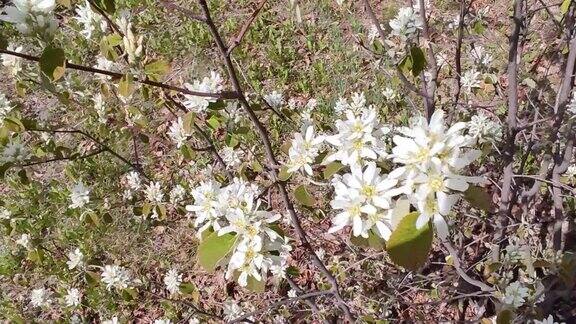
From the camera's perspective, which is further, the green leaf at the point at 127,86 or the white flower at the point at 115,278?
the white flower at the point at 115,278

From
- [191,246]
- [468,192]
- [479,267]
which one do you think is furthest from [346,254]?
[468,192]

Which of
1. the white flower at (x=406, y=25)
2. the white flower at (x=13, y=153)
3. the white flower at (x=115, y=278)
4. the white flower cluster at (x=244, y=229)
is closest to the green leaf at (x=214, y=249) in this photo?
the white flower cluster at (x=244, y=229)

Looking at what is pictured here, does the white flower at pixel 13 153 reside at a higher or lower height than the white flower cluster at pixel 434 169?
higher

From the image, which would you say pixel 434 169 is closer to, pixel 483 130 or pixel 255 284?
pixel 255 284

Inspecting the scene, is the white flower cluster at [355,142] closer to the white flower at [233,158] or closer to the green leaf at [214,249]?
the green leaf at [214,249]

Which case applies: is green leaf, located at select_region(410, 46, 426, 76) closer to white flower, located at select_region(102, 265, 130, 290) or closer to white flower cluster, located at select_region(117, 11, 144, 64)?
white flower cluster, located at select_region(117, 11, 144, 64)

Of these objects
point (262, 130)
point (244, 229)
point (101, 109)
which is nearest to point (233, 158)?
point (101, 109)

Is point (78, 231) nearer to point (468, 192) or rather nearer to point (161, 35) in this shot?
point (161, 35)
